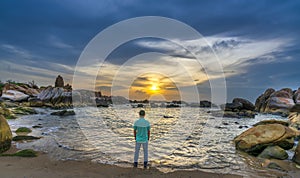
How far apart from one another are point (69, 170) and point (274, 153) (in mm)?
9698

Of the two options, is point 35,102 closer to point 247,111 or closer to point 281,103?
point 247,111

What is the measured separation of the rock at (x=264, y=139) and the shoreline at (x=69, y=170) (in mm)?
4751

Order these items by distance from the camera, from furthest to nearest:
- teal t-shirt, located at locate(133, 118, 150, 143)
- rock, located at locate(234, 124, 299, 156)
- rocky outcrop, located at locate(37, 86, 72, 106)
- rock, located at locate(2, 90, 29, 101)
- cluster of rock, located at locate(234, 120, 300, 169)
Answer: rocky outcrop, located at locate(37, 86, 72, 106)
rock, located at locate(2, 90, 29, 101)
rock, located at locate(234, 124, 299, 156)
cluster of rock, located at locate(234, 120, 300, 169)
teal t-shirt, located at locate(133, 118, 150, 143)

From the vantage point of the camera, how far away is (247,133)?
43.7ft

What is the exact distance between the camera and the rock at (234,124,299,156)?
12.0m

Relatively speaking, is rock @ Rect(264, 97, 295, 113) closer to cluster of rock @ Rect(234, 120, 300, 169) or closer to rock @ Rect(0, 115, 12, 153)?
cluster of rock @ Rect(234, 120, 300, 169)

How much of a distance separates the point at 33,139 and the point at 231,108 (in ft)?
157

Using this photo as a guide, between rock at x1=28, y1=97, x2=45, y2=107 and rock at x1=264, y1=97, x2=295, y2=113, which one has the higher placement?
rock at x1=264, y1=97, x2=295, y2=113

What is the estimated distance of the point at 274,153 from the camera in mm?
11094

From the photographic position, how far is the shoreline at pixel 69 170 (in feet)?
24.2

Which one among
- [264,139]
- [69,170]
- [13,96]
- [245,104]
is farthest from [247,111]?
[13,96]

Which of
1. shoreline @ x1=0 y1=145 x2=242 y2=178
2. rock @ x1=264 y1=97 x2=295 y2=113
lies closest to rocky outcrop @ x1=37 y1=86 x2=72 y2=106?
shoreline @ x1=0 y1=145 x2=242 y2=178

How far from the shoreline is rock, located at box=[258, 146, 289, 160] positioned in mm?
4095

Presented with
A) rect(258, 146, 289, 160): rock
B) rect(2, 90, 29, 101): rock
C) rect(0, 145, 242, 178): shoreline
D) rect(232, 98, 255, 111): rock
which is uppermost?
rect(232, 98, 255, 111): rock
